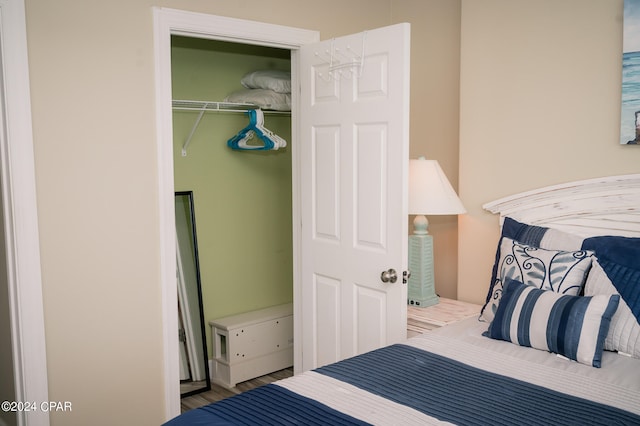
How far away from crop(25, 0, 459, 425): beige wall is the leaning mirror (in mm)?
898

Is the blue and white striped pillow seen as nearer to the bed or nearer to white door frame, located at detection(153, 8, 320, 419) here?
the bed

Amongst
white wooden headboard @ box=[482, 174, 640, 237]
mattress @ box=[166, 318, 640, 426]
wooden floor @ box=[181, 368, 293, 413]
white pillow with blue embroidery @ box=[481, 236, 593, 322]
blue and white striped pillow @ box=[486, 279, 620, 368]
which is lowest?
wooden floor @ box=[181, 368, 293, 413]

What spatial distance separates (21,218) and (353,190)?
1.48m

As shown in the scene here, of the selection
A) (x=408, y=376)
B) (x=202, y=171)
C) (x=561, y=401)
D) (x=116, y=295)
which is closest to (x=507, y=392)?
(x=561, y=401)

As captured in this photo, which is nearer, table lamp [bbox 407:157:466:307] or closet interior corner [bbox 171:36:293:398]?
table lamp [bbox 407:157:466:307]

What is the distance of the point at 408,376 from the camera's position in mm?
2045

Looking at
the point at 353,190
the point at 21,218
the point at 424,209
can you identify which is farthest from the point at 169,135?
Answer: the point at 424,209

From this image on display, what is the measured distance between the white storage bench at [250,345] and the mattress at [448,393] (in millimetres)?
1666

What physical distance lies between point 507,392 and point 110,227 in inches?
70.8

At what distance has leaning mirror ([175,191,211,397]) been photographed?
3756 millimetres

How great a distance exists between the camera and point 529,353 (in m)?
2.26

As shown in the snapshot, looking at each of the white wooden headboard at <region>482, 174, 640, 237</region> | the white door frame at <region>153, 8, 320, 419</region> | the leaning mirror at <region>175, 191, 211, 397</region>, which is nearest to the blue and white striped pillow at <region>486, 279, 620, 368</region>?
the white wooden headboard at <region>482, 174, 640, 237</region>

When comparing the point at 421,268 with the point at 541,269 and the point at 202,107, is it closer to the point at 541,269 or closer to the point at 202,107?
the point at 541,269

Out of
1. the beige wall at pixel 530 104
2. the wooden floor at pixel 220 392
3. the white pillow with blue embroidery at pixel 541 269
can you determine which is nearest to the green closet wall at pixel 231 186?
the wooden floor at pixel 220 392
